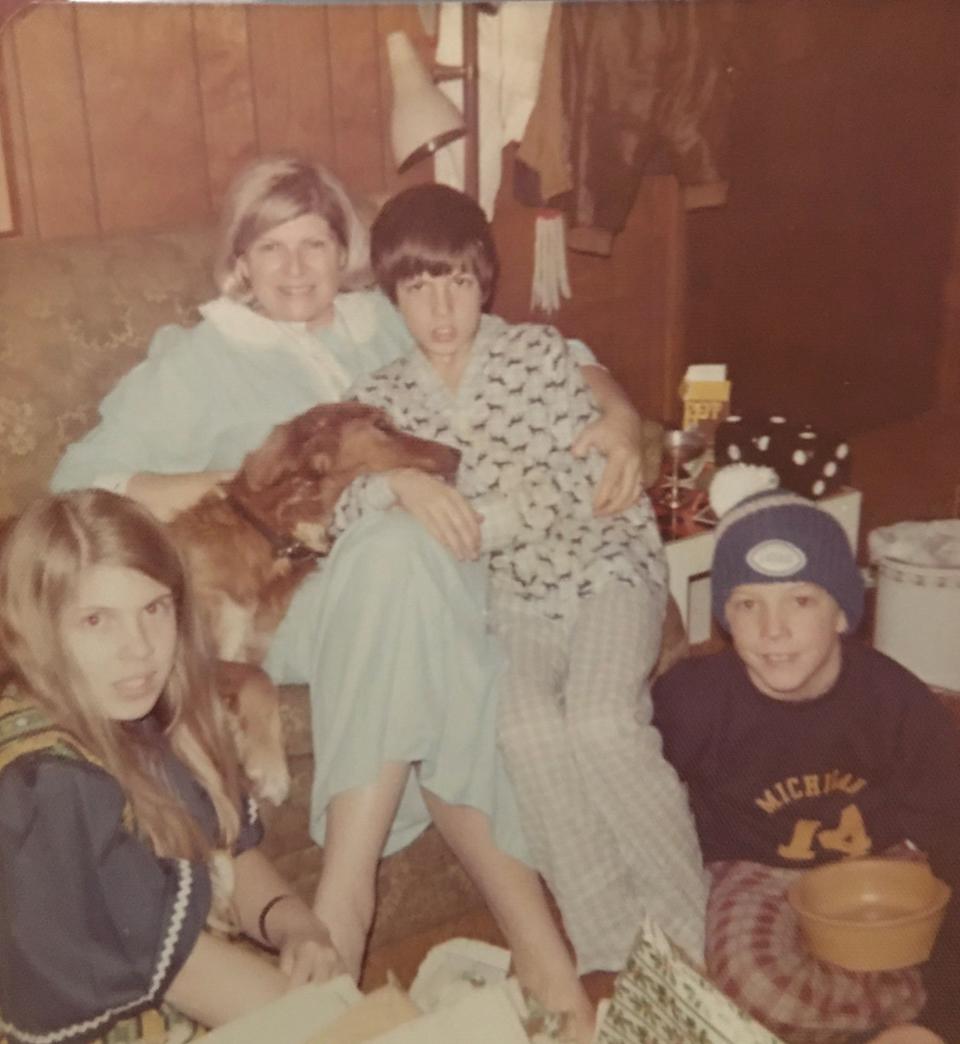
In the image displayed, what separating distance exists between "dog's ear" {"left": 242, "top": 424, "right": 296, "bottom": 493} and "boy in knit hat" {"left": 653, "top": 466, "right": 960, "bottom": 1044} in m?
0.41

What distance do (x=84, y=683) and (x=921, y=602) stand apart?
103cm

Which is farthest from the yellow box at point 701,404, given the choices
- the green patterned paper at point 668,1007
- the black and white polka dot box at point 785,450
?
the green patterned paper at point 668,1007

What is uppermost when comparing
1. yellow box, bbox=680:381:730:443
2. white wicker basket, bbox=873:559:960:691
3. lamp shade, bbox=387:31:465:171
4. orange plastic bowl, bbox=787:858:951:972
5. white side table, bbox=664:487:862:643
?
lamp shade, bbox=387:31:465:171

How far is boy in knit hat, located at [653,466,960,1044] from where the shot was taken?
1.06 m

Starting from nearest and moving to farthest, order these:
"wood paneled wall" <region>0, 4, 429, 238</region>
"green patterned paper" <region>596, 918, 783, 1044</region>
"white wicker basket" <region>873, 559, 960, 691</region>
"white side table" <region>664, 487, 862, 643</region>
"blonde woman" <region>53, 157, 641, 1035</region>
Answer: "green patterned paper" <region>596, 918, 783, 1044</region> → "wood paneled wall" <region>0, 4, 429, 238</region> → "blonde woman" <region>53, 157, 641, 1035</region> → "white side table" <region>664, 487, 862, 643</region> → "white wicker basket" <region>873, 559, 960, 691</region>

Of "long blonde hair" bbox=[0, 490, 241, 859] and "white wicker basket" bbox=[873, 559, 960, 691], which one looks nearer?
"long blonde hair" bbox=[0, 490, 241, 859]

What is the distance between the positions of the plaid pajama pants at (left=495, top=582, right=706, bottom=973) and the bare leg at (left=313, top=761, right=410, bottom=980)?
12 cm

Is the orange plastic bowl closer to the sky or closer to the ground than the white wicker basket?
closer to the ground

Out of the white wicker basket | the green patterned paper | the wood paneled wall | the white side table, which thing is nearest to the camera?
the green patterned paper

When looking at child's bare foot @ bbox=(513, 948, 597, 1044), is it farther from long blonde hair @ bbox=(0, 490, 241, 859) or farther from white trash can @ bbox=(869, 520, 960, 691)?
white trash can @ bbox=(869, 520, 960, 691)

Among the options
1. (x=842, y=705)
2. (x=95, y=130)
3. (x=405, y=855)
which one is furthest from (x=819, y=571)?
(x=95, y=130)

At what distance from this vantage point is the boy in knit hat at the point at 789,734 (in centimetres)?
106

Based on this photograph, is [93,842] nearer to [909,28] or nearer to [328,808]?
[328,808]

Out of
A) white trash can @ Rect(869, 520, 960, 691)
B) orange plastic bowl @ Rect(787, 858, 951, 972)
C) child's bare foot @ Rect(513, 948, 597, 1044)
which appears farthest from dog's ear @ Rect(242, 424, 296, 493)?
white trash can @ Rect(869, 520, 960, 691)
